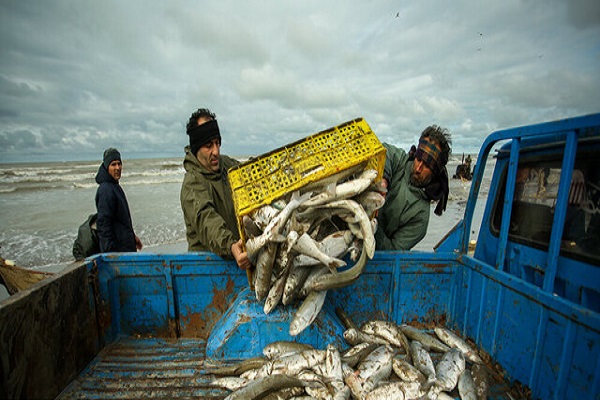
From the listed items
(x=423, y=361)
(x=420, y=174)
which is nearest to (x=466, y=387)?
(x=423, y=361)

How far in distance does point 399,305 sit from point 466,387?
1.06 m

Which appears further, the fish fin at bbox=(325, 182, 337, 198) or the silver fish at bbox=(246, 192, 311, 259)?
the fish fin at bbox=(325, 182, 337, 198)

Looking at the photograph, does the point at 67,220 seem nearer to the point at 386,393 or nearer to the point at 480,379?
the point at 386,393

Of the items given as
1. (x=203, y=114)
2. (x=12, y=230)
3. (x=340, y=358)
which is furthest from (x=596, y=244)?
(x=12, y=230)

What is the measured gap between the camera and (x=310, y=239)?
2475 mm

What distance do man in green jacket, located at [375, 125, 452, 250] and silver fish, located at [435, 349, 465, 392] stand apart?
1337mm

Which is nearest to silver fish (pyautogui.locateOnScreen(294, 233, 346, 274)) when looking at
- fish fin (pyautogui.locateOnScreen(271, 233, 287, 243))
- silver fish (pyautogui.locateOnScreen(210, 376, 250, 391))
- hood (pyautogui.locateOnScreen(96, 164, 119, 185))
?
fish fin (pyautogui.locateOnScreen(271, 233, 287, 243))

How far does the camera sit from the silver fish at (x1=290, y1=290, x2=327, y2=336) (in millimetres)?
2637

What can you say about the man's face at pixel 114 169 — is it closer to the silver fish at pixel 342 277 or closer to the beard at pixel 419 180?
the silver fish at pixel 342 277

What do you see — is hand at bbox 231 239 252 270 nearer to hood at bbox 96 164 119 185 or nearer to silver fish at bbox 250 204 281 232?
silver fish at bbox 250 204 281 232

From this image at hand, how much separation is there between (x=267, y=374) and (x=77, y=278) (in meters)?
1.86

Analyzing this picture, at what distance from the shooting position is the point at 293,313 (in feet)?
9.52

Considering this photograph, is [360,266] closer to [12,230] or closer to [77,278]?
[77,278]

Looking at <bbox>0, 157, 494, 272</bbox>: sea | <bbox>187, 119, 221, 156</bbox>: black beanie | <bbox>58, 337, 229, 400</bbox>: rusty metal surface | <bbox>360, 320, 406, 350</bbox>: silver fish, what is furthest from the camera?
<bbox>0, 157, 494, 272</bbox>: sea
